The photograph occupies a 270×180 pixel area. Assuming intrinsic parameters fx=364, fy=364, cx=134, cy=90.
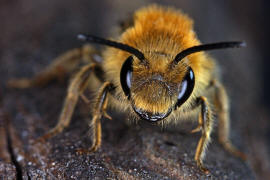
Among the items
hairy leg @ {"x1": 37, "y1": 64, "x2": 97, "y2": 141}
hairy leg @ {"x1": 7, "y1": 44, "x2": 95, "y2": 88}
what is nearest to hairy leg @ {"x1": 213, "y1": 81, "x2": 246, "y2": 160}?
hairy leg @ {"x1": 37, "y1": 64, "x2": 97, "y2": 141}

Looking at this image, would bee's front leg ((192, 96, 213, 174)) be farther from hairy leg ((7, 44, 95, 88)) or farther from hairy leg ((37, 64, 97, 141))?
hairy leg ((7, 44, 95, 88))

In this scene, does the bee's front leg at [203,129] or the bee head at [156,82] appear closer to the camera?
the bee head at [156,82]

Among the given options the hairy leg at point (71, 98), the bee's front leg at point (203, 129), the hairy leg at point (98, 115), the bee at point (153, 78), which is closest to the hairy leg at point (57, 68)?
the bee at point (153, 78)

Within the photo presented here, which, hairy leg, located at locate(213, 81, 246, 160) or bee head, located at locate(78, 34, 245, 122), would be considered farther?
hairy leg, located at locate(213, 81, 246, 160)

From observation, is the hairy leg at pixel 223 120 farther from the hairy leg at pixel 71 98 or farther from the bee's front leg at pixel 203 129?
the hairy leg at pixel 71 98

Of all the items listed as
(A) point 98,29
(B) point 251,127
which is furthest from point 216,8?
(B) point 251,127

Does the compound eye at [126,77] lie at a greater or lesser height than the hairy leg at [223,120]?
greater
